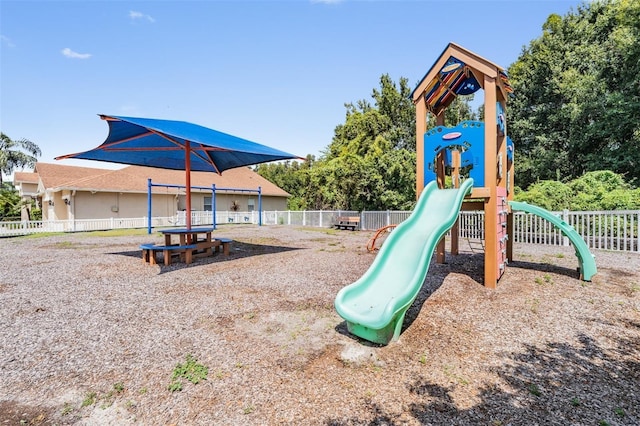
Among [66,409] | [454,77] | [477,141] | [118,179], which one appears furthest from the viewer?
[118,179]

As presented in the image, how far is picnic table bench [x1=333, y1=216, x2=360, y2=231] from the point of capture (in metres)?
17.8

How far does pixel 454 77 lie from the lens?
6.50m

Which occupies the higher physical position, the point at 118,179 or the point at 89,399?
the point at 118,179

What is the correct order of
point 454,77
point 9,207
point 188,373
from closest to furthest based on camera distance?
point 188,373, point 454,77, point 9,207

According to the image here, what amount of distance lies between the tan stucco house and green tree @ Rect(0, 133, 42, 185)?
1.51m

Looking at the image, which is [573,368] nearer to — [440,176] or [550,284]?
[550,284]

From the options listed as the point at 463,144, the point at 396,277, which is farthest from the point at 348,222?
the point at 396,277

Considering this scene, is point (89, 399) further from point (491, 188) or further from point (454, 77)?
point (454, 77)

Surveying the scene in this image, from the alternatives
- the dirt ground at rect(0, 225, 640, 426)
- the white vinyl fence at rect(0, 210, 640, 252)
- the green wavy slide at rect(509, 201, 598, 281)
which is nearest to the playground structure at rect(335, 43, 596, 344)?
the green wavy slide at rect(509, 201, 598, 281)

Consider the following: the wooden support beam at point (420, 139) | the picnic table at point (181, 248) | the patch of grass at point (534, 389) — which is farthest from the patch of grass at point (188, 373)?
the picnic table at point (181, 248)

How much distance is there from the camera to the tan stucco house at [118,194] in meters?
18.5

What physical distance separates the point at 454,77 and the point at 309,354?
19.9 feet

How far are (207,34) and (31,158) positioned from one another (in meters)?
28.0

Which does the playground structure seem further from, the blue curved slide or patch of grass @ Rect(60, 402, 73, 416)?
patch of grass @ Rect(60, 402, 73, 416)
